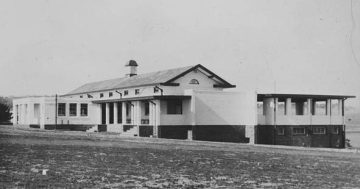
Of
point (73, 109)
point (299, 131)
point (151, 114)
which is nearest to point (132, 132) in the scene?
point (151, 114)

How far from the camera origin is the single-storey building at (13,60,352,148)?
40.5 metres

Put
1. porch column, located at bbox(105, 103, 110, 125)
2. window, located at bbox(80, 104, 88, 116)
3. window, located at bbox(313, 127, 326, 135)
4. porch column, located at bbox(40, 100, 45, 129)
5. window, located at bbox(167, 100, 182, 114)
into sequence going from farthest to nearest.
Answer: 1. window, located at bbox(80, 104, 88, 116)
2. porch column, located at bbox(40, 100, 45, 129)
3. porch column, located at bbox(105, 103, 110, 125)
4. window, located at bbox(313, 127, 326, 135)
5. window, located at bbox(167, 100, 182, 114)

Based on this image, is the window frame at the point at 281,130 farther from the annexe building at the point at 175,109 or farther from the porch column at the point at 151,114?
the porch column at the point at 151,114

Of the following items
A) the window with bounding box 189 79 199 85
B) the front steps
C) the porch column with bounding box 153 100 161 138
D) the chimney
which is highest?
the chimney

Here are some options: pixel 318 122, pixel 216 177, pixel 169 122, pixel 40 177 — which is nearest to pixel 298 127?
pixel 318 122

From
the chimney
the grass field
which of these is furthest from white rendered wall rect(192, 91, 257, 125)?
the grass field

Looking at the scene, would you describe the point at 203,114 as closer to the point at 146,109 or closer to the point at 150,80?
the point at 146,109

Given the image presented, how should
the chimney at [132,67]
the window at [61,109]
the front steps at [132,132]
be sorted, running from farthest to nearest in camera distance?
the chimney at [132,67] → the window at [61,109] → the front steps at [132,132]

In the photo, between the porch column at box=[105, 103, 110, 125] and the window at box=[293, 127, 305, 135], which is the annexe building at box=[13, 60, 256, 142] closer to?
the porch column at box=[105, 103, 110, 125]

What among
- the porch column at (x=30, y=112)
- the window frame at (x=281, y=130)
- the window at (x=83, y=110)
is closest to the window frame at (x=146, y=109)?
the window at (x=83, y=110)

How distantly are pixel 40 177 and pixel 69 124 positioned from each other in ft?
127

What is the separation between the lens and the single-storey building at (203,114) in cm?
4050

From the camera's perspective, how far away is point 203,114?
1606 inches

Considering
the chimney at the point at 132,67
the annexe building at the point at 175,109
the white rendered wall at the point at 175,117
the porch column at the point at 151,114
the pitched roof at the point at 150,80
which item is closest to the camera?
the white rendered wall at the point at 175,117
